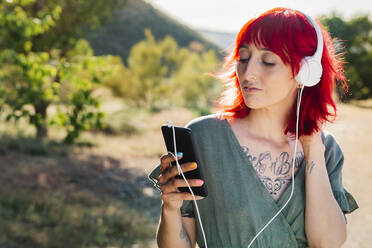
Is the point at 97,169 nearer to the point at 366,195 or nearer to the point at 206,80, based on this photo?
the point at 366,195

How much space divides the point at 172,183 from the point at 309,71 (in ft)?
2.18

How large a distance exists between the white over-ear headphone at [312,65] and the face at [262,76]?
5cm

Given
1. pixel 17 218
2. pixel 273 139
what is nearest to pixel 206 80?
pixel 17 218

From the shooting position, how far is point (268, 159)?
5.38ft

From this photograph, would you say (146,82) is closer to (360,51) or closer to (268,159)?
(360,51)

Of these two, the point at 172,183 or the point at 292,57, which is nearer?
the point at 172,183

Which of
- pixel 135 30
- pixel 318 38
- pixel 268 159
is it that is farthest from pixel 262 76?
pixel 135 30

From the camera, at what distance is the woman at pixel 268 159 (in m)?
1.47

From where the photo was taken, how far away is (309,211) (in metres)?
1.53

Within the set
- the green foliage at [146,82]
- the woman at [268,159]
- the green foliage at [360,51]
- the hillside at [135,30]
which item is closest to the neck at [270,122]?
the woman at [268,159]

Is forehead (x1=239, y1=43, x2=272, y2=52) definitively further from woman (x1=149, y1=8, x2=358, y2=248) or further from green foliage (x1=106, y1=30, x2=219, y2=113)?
green foliage (x1=106, y1=30, x2=219, y2=113)

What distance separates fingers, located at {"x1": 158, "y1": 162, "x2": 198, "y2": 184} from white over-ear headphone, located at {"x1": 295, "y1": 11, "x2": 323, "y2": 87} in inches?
21.6

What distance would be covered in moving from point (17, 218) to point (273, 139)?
3982 mm

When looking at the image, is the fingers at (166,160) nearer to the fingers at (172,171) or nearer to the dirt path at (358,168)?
the fingers at (172,171)
